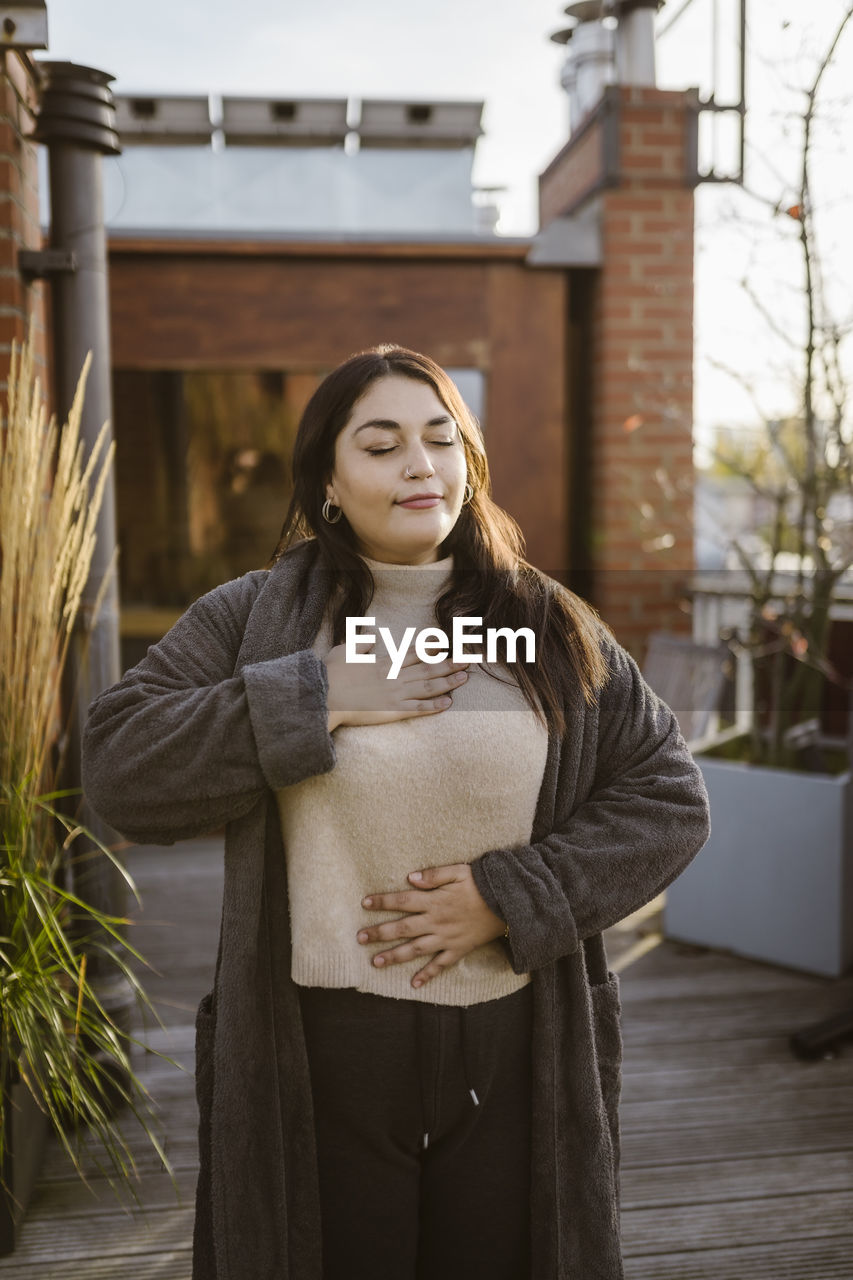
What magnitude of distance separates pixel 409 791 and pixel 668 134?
3.84 meters

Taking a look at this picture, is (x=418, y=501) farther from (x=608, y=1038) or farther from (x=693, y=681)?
(x=693, y=681)

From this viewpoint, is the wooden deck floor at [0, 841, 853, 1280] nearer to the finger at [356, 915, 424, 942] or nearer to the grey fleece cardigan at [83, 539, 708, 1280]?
the grey fleece cardigan at [83, 539, 708, 1280]

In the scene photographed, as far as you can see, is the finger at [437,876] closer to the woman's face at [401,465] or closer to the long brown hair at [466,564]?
the long brown hair at [466,564]

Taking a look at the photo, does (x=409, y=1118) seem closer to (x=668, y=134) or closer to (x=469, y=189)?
(x=668, y=134)

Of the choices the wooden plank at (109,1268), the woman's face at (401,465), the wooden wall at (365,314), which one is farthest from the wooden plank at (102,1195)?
the wooden wall at (365,314)

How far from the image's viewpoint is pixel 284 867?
1250mm

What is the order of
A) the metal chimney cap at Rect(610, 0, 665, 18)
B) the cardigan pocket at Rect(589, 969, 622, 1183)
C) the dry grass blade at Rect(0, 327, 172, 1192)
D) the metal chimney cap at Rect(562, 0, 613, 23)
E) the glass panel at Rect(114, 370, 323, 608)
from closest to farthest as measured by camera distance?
the cardigan pocket at Rect(589, 969, 622, 1183)
the dry grass blade at Rect(0, 327, 172, 1192)
the glass panel at Rect(114, 370, 323, 608)
the metal chimney cap at Rect(610, 0, 665, 18)
the metal chimney cap at Rect(562, 0, 613, 23)

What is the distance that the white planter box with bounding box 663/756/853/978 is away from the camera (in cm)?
303

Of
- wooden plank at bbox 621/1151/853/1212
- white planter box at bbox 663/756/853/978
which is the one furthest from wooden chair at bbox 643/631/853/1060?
wooden plank at bbox 621/1151/853/1212

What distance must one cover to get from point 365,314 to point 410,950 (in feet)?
11.7

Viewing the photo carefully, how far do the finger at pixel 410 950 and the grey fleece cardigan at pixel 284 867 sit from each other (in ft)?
0.28

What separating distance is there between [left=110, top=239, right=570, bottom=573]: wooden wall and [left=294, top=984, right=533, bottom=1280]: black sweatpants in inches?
133

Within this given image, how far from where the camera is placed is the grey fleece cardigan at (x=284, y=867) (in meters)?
1.15

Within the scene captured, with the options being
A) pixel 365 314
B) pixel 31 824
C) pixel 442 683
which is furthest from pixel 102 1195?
pixel 365 314
